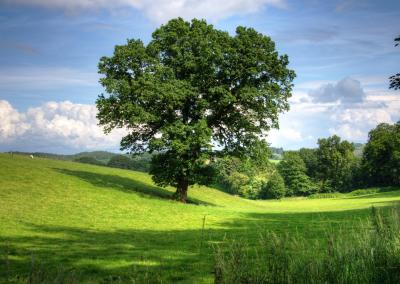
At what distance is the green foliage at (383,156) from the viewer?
400 ft

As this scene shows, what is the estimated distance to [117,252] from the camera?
1856cm

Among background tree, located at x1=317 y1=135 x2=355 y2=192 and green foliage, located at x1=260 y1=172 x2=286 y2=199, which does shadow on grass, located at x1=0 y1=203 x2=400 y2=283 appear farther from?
background tree, located at x1=317 y1=135 x2=355 y2=192

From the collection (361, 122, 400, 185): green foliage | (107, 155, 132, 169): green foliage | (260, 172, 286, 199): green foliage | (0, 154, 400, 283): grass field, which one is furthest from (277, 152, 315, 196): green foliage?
(0, 154, 400, 283): grass field

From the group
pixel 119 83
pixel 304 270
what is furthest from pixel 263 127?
pixel 304 270

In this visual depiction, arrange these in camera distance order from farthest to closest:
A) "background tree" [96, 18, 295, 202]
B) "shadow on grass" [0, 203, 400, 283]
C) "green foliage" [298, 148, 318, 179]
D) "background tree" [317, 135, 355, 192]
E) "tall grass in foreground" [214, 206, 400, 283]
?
"green foliage" [298, 148, 318, 179] < "background tree" [317, 135, 355, 192] < "background tree" [96, 18, 295, 202] < "shadow on grass" [0, 203, 400, 283] < "tall grass in foreground" [214, 206, 400, 283]

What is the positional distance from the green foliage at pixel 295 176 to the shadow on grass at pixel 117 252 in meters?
123

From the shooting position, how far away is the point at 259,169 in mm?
46500

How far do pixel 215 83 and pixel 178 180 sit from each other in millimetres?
11902

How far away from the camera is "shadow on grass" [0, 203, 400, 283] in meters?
14.1

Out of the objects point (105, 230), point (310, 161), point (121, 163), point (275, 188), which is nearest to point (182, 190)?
point (105, 230)

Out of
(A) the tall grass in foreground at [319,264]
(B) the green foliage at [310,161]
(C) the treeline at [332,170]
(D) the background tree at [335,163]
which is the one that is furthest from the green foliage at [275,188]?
(A) the tall grass in foreground at [319,264]

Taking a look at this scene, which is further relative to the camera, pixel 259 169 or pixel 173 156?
pixel 259 169

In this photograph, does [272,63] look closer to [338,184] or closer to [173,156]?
[173,156]

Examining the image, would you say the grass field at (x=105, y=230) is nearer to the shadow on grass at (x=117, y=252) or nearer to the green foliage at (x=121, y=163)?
the shadow on grass at (x=117, y=252)
